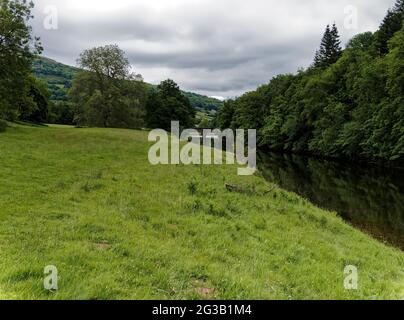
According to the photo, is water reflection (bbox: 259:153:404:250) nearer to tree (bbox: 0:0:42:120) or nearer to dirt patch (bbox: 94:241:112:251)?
dirt patch (bbox: 94:241:112:251)

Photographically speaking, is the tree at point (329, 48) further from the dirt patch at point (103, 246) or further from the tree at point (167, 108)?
the dirt patch at point (103, 246)

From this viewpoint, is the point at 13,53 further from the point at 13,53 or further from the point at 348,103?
the point at 348,103

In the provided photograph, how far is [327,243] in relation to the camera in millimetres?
12789

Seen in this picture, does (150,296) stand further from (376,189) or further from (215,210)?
(376,189)

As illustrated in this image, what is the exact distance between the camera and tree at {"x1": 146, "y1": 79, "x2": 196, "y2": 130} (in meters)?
92.2

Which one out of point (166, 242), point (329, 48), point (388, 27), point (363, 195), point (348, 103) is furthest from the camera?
point (329, 48)

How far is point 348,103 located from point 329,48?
25480mm

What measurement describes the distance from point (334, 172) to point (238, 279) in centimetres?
3971

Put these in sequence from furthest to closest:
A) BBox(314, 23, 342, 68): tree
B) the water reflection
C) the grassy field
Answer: BBox(314, 23, 342, 68): tree < the water reflection < the grassy field

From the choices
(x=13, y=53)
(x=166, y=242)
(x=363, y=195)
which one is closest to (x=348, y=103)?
(x=363, y=195)

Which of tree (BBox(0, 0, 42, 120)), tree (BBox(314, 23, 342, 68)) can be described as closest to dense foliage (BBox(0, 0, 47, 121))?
tree (BBox(0, 0, 42, 120))

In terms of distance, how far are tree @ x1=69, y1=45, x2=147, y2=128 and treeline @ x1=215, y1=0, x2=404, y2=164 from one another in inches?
1348

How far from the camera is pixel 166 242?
971cm

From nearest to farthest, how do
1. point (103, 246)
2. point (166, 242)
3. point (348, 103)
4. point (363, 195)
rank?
point (103, 246)
point (166, 242)
point (363, 195)
point (348, 103)
